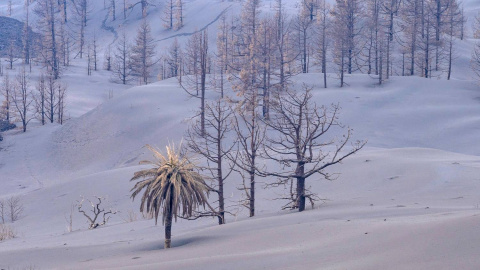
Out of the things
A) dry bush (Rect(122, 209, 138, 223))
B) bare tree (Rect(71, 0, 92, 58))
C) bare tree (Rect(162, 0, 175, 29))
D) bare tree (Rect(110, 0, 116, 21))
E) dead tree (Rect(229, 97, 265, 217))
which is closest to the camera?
dead tree (Rect(229, 97, 265, 217))

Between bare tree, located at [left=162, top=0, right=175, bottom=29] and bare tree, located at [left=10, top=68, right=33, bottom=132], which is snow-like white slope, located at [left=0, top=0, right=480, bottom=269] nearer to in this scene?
bare tree, located at [left=10, top=68, right=33, bottom=132]

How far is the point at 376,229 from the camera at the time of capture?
8203 millimetres

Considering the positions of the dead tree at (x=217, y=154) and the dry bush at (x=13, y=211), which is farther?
the dry bush at (x=13, y=211)

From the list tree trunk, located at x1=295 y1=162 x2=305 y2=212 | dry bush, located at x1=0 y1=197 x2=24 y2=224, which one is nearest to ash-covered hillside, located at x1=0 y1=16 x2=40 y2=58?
dry bush, located at x1=0 y1=197 x2=24 y2=224

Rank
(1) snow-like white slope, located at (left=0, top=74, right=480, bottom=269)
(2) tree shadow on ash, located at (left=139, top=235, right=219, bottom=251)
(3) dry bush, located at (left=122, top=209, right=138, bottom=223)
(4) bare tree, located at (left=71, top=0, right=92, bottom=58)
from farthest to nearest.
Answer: (4) bare tree, located at (left=71, top=0, right=92, bottom=58)
(3) dry bush, located at (left=122, top=209, right=138, bottom=223)
(2) tree shadow on ash, located at (left=139, top=235, right=219, bottom=251)
(1) snow-like white slope, located at (left=0, top=74, right=480, bottom=269)

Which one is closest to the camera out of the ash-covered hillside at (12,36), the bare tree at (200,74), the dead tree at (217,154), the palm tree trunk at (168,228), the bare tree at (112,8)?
the palm tree trunk at (168,228)

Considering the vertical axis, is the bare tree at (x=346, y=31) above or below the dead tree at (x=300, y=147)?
above

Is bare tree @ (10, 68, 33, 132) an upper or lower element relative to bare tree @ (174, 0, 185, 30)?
lower

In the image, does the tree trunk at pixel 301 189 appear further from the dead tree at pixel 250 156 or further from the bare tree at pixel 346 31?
the bare tree at pixel 346 31

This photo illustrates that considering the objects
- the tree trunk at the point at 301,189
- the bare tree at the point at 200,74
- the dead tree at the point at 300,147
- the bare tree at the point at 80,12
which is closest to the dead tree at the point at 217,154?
the dead tree at the point at 300,147

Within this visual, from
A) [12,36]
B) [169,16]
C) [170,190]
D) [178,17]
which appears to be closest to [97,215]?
[170,190]

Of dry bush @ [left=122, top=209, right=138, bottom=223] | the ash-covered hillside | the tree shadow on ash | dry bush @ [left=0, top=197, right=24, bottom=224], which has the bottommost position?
dry bush @ [left=0, top=197, right=24, bottom=224]

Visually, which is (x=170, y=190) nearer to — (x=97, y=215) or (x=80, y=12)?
(x=97, y=215)

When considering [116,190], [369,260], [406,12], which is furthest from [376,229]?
[406,12]
